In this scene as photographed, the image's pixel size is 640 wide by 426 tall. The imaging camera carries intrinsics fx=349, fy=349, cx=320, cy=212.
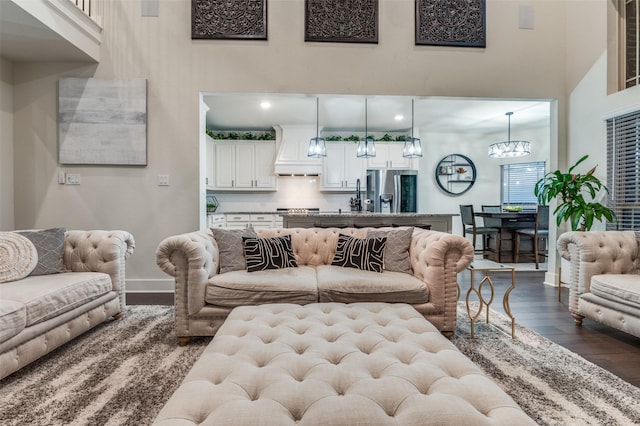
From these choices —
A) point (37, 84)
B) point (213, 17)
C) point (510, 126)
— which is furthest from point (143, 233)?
point (510, 126)

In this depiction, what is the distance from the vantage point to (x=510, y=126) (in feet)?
23.7

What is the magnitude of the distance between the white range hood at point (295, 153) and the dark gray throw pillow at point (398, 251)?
407 centimetres

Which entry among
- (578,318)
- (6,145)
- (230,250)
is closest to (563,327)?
(578,318)

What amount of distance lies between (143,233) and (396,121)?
4.76 m

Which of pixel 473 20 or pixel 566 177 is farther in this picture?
pixel 473 20

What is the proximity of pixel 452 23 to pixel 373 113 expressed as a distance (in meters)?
2.02

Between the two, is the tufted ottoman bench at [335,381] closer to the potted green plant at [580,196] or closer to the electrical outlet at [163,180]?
the electrical outlet at [163,180]

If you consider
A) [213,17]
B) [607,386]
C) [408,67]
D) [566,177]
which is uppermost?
[213,17]

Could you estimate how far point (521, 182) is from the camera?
7.71m

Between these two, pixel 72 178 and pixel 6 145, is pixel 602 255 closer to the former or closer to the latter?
pixel 72 178

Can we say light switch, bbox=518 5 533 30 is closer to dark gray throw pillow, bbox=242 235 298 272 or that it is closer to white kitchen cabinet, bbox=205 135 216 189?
dark gray throw pillow, bbox=242 235 298 272

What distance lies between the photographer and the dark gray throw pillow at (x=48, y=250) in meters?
2.59

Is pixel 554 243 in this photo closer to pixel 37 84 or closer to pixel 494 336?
pixel 494 336

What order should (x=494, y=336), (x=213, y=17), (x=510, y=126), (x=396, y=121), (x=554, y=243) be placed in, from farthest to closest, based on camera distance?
(x=510, y=126)
(x=396, y=121)
(x=554, y=243)
(x=213, y=17)
(x=494, y=336)
